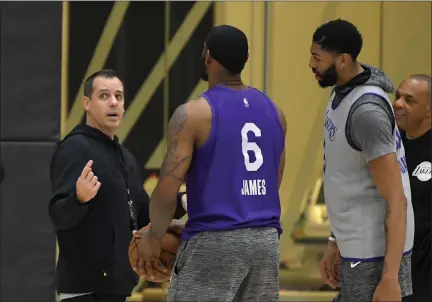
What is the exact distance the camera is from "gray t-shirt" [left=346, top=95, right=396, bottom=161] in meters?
3.98

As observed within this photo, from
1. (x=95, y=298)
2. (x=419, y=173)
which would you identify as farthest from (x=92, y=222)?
(x=419, y=173)

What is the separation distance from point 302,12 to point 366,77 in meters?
3.33

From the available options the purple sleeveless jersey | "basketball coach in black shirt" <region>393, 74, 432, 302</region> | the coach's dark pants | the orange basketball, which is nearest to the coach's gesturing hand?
the coach's dark pants

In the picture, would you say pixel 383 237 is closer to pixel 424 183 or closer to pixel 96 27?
pixel 424 183

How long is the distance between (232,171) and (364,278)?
789 mm

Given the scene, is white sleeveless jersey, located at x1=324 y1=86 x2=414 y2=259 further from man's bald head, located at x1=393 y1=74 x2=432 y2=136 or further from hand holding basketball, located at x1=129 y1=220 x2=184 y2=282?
man's bald head, located at x1=393 y1=74 x2=432 y2=136

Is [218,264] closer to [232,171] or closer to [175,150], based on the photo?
[232,171]

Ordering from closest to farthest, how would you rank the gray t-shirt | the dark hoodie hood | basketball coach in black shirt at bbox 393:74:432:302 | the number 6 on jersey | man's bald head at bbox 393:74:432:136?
the gray t-shirt < the number 6 on jersey < the dark hoodie hood < basketball coach in black shirt at bbox 393:74:432:302 < man's bald head at bbox 393:74:432:136

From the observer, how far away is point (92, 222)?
5.19 meters

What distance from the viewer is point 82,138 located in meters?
5.36

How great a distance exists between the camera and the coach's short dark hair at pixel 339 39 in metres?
4.25

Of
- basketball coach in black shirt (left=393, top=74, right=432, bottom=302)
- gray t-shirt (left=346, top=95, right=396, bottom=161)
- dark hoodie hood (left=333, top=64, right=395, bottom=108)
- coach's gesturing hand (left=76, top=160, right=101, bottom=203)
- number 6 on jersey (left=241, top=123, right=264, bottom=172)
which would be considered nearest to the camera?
gray t-shirt (left=346, top=95, right=396, bottom=161)

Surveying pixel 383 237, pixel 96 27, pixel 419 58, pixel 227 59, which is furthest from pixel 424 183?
pixel 96 27

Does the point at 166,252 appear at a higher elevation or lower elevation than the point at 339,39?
lower
